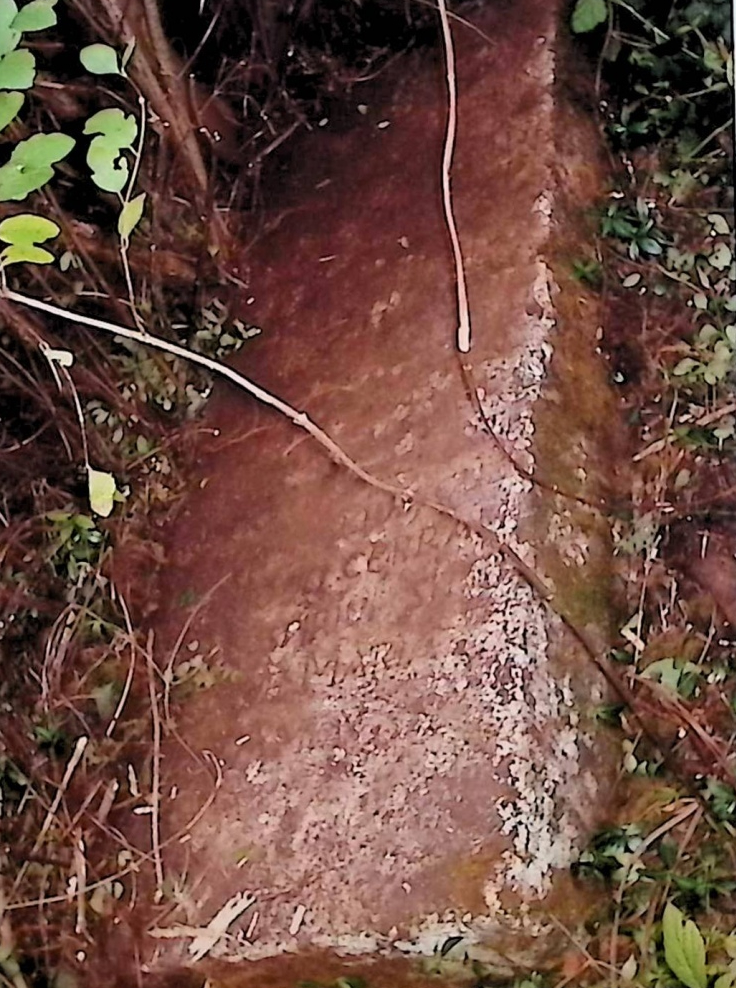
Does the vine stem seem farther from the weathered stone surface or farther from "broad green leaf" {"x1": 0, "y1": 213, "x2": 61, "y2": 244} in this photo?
"broad green leaf" {"x1": 0, "y1": 213, "x2": 61, "y2": 244}

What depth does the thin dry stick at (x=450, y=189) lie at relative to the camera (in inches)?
55.4

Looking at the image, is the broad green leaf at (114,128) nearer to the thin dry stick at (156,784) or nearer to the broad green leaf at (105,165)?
the broad green leaf at (105,165)

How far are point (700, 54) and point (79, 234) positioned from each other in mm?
918

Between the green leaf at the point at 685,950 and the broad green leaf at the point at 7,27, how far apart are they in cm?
111

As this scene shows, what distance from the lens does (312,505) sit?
57.3 inches

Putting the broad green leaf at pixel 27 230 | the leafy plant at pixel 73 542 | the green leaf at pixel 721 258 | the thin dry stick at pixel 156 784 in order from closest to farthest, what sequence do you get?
the broad green leaf at pixel 27 230 < the thin dry stick at pixel 156 784 < the green leaf at pixel 721 258 < the leafy plant at pixel 73 542

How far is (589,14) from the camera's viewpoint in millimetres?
1504

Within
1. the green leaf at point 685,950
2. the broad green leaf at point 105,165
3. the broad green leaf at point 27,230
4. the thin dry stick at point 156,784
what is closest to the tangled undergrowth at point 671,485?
the green leaf at point 685,950

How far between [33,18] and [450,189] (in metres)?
0.62

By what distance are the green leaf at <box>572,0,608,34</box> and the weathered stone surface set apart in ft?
0.13

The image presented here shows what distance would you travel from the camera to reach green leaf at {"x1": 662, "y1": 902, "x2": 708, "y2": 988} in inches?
45.3

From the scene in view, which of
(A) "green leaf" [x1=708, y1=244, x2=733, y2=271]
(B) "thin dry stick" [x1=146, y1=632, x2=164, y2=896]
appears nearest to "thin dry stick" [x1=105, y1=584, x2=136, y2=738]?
(B) "thin dry stick" [x1=146, y1=632, x2=164, y2=896]

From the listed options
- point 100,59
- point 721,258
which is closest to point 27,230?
point 100,59

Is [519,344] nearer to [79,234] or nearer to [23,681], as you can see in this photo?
[79,234]
